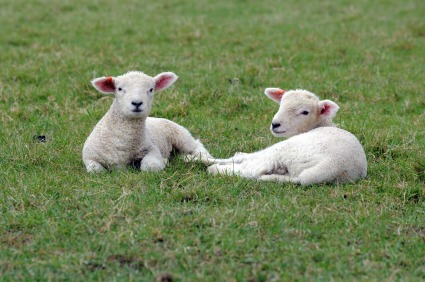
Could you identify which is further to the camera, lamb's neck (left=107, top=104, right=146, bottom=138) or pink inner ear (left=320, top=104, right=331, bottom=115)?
pink inner ear (left=320, top=104, right=331, bottom=115)

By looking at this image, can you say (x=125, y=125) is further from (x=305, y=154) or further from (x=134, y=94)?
(x=305, y=154)

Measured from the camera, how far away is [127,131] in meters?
6.94

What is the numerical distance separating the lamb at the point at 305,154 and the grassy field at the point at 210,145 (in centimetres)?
15

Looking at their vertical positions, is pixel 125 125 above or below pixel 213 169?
above

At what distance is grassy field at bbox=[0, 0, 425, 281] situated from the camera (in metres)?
4.95

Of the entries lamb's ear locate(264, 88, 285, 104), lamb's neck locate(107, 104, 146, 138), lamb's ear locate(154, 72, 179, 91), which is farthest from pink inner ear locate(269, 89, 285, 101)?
lamb's neck locate(107, 104, 146, 138)

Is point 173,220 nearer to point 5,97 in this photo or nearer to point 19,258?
point 19,258

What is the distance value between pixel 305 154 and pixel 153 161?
1.35m

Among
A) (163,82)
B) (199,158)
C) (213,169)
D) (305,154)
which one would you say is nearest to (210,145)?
(199,158)

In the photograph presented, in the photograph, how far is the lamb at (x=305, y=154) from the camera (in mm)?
6324

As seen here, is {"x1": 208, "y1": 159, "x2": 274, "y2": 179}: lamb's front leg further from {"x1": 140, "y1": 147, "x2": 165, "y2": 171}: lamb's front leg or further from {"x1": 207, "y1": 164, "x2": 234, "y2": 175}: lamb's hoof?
{"x1": 140, "y1": 147, "x2": 165, "y2": 171}: lamb's front leg

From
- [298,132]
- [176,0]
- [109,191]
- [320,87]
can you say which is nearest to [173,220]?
[109,191]

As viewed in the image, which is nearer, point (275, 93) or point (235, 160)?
point (235, 160)

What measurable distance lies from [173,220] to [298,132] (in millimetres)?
2135
